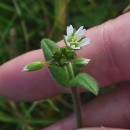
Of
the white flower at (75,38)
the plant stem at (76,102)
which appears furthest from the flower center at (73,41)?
the plant stem at (76,102)

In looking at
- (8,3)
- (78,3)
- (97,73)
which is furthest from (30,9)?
(97,73)

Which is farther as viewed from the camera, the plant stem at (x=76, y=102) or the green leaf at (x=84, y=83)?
the plant stem at (x=76, y=102)

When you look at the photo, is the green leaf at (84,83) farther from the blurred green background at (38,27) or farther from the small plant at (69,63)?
the blurred green background at (38,27)

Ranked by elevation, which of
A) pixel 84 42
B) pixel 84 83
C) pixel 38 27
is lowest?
pixel 84 83

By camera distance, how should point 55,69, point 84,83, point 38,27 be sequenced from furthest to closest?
point 38,27 < point 55,69 < point 84,83

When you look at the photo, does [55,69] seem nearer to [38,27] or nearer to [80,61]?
[80,61]

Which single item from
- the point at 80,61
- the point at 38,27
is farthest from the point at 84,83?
the point at 38,27

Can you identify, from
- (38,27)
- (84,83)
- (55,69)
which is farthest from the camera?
(38,27)

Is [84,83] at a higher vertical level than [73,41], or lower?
lower
